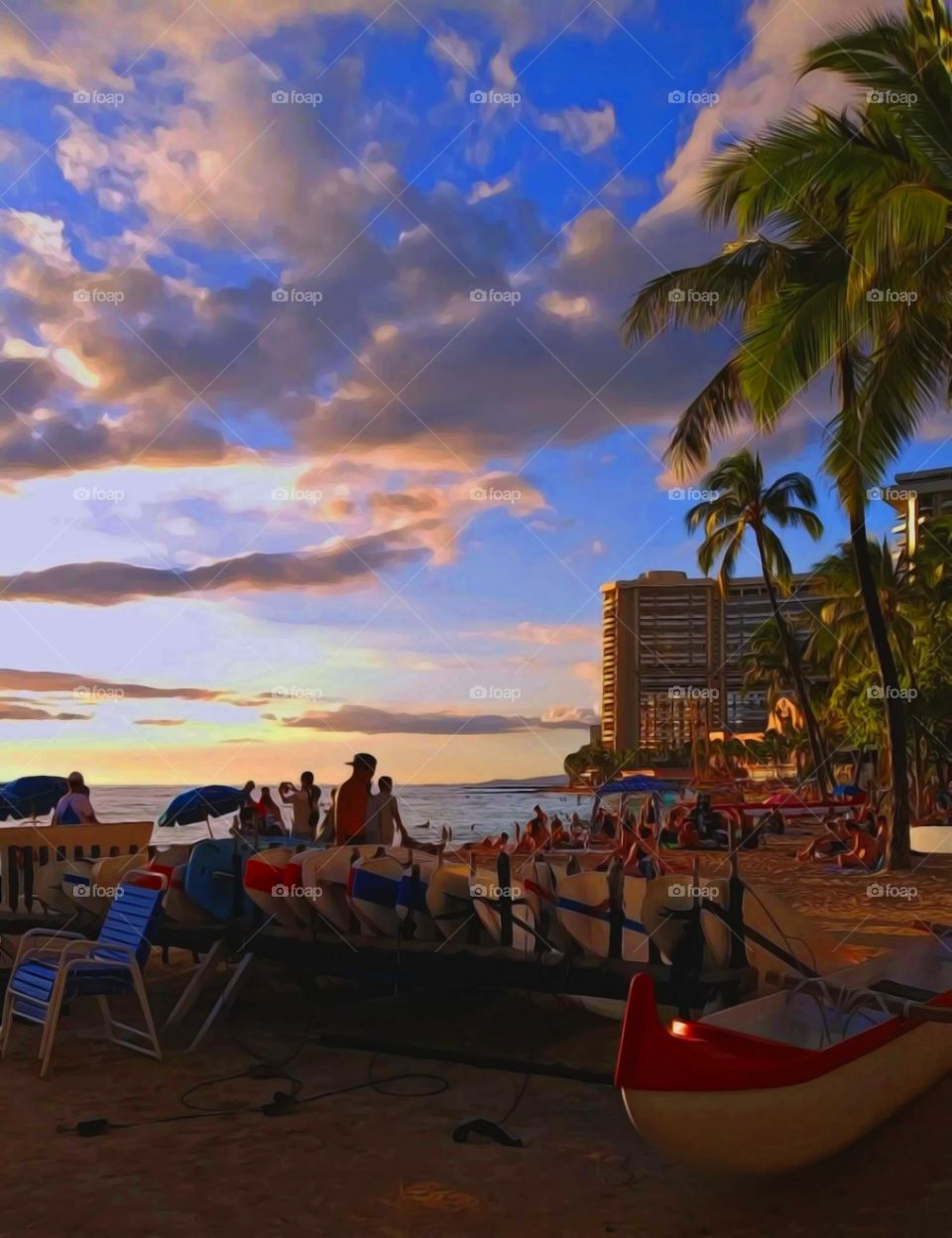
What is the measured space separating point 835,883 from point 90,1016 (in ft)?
34.0

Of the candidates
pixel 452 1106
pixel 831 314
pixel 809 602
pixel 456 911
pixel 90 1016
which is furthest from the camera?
pixel 809 602

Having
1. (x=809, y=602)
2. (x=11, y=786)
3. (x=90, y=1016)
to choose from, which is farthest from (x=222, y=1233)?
(x=809, y=602)

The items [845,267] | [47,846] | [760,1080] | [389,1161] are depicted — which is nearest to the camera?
[760,1080]

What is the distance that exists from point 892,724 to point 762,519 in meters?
19.1

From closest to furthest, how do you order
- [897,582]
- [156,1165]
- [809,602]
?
[156,1165], [897,582], [809,602]

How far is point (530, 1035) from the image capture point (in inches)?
253

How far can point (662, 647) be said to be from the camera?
323ft

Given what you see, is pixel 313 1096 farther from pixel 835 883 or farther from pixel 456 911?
pixel 835 883

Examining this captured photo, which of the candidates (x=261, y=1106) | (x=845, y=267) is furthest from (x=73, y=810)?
(x=845, y=267)

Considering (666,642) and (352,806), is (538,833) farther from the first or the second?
(666,642)

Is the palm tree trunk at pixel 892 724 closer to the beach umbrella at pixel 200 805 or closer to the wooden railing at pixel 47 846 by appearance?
the beach umbrella at pixel 200 805

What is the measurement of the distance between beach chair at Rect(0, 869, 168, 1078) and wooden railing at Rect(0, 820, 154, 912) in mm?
1297

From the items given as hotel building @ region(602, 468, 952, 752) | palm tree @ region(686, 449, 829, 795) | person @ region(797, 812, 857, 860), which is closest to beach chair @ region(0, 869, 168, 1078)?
person @ region(797, 812, 857, 860)

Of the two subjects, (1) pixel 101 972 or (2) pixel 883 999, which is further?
(1) pixel 101 972
